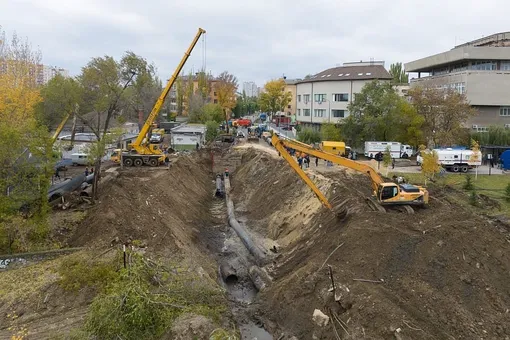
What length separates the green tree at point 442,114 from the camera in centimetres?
4525

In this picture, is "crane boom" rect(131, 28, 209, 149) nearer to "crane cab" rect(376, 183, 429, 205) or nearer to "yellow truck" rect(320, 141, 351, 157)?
"yellow truck" rect(320, 141, 351, 157)

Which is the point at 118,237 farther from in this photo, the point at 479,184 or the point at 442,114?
the point at 442,114

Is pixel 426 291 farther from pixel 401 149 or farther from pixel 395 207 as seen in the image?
pixel 401 149

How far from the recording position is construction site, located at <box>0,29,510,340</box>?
42.7 feet

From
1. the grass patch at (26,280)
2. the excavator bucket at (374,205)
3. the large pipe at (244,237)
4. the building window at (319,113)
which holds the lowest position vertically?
the large pipe at (244,237)

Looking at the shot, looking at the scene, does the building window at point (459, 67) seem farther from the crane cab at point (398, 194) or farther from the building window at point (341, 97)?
the crane cab at point (398, 194)

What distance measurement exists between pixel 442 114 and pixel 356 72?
2377cm

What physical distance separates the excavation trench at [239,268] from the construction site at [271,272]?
0.08 meters

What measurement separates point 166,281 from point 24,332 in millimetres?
4866

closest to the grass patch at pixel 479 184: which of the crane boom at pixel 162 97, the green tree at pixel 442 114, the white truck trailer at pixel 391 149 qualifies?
the white truck trailer at pixel 391 149

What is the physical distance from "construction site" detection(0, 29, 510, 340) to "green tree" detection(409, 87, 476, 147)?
19196mm

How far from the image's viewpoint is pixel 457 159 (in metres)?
40.0

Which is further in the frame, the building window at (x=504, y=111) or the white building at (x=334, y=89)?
the white building at (x=334, y=89)

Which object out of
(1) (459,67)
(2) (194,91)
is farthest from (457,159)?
(2) (194,91)
